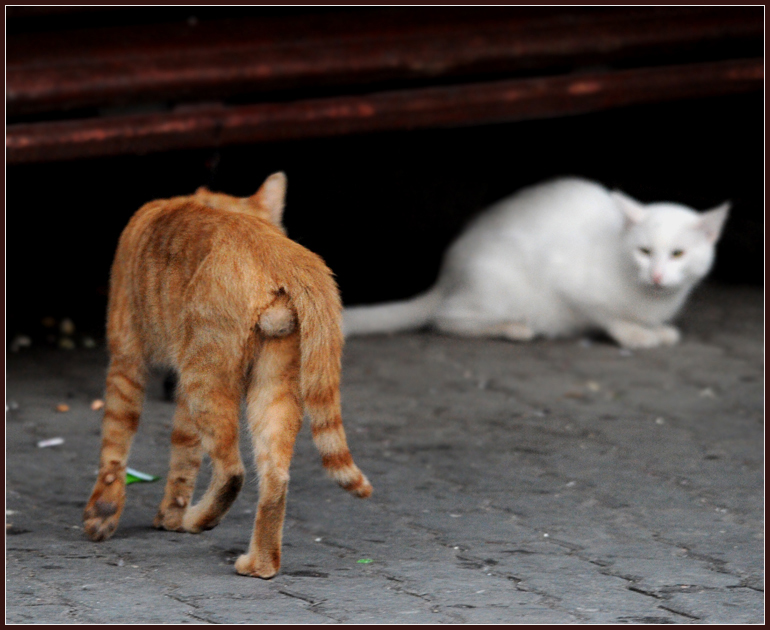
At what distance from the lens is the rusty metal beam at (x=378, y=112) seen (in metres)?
4.75

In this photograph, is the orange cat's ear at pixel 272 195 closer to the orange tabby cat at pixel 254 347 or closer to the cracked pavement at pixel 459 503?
the orange tabby cat at pixel 254 347

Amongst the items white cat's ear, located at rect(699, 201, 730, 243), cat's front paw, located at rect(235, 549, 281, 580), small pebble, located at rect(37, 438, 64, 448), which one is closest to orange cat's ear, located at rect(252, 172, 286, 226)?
cat's front paw, located at rect(235, 549, 281, 580)

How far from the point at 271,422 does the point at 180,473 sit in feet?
1.90

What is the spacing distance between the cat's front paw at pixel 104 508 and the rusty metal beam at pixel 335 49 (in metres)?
2.09

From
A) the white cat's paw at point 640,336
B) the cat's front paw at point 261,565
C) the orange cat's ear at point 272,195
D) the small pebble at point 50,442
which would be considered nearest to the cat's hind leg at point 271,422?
the cat's front paw at point 261,565

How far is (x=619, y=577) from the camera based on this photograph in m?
3.01

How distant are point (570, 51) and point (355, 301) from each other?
6.80 feet

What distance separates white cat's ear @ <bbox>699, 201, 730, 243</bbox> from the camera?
5785mm

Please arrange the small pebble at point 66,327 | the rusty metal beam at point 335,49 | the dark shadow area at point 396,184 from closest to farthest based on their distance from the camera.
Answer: the rusty metal beam at point 335,49, the small pebble at point 66,327, the dark shadow area at point 396,184

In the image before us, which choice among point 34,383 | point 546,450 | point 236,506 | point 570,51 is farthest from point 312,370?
point 570,51

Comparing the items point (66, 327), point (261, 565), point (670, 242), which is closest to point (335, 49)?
point (670, 242)

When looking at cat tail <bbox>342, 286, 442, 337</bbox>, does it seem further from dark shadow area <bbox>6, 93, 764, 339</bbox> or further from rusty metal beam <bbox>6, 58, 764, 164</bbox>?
rusty metal beam <bbox>6, 58, 764, 164</bbox>

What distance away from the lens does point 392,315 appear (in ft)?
20.2

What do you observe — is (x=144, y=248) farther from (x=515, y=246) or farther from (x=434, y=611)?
(x=515, y=246)
